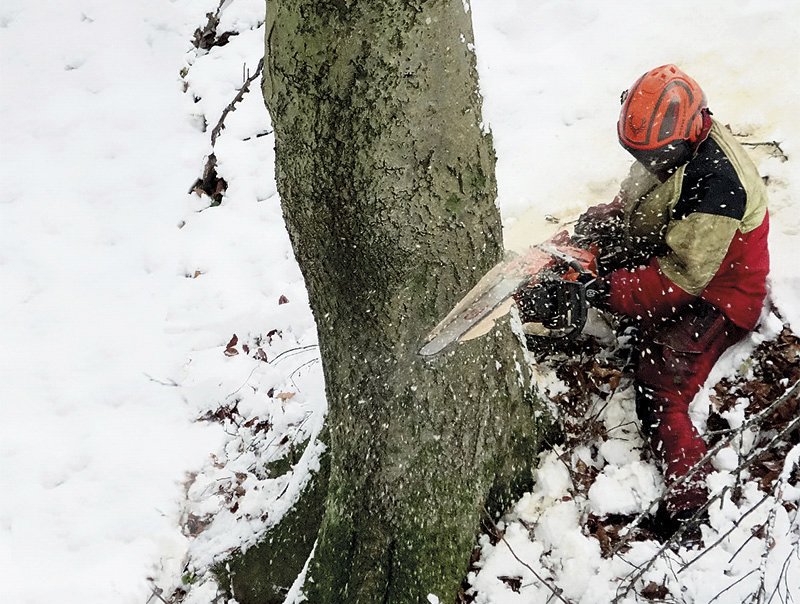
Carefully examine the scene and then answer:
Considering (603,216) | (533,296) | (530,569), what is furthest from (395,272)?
(603,216)

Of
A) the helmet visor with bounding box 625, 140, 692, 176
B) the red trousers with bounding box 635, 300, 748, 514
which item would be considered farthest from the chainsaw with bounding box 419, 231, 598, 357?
the helmet visor with bounding box 625, 140, 692, 176

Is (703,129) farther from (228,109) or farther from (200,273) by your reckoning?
(228,109)

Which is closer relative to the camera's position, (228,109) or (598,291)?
(598,291)

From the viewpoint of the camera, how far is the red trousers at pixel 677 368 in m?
2.59

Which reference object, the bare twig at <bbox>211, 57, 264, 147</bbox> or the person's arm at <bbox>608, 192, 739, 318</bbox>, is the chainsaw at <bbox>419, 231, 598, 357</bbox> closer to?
the person's arm at <bbox>608, 192, 739, 318</bbox>

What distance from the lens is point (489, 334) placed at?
2252 millimetres

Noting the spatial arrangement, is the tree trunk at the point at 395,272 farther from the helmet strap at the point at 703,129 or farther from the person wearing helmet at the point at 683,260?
the helmet strap at the point at 703,129

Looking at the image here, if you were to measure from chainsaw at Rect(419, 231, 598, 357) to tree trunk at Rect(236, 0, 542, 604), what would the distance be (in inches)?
1.9

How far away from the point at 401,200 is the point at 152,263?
398 cm

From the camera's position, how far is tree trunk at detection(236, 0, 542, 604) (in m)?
1.77

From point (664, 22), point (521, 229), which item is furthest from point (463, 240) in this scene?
point (664, 22)

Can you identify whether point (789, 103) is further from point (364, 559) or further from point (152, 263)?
point (152, 263)

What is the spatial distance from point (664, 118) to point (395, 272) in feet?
3.82

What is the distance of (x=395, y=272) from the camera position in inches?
79.7
